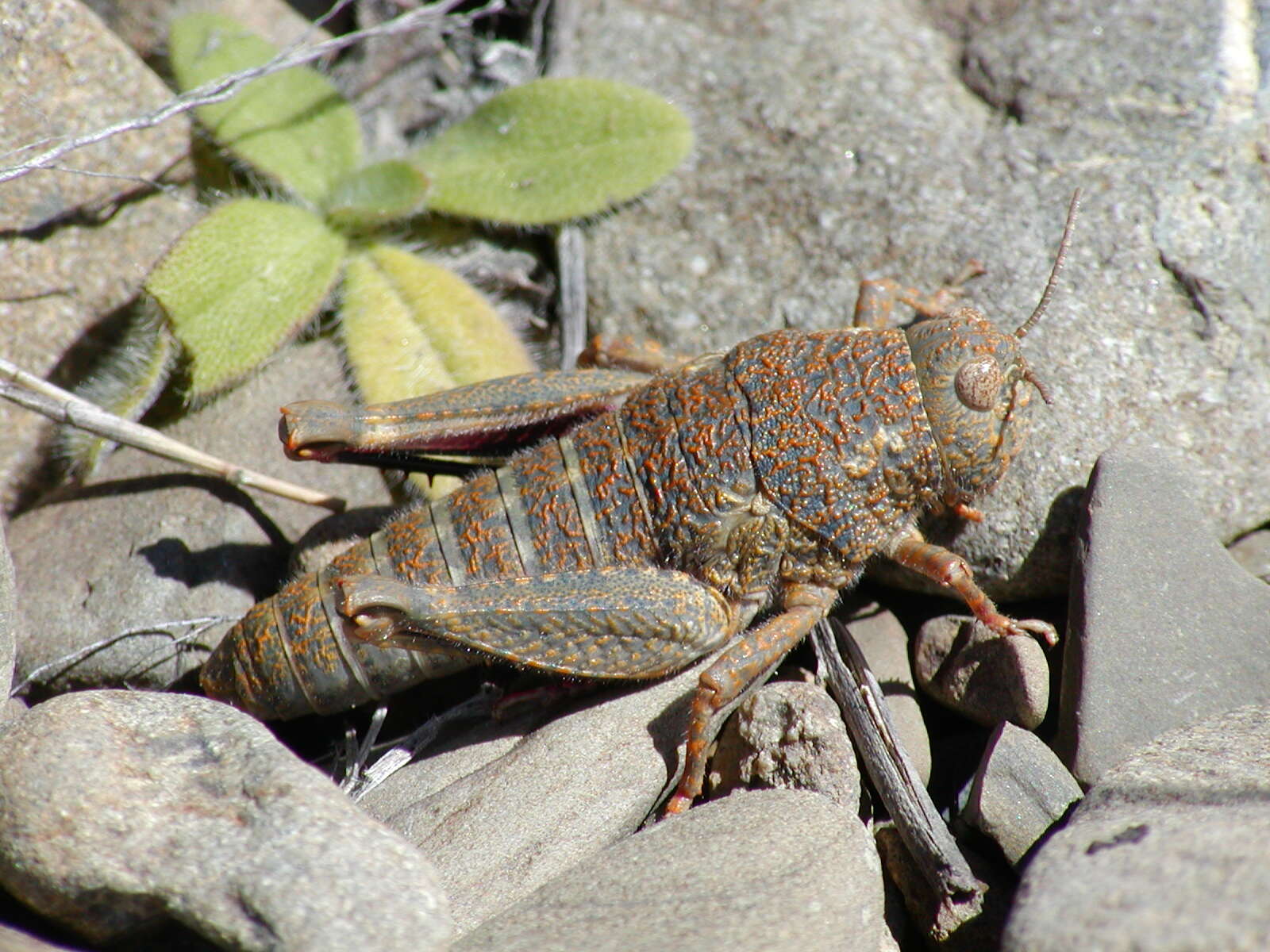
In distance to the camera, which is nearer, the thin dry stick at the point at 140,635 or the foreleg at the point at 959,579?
the foreleg at the point at 959,579

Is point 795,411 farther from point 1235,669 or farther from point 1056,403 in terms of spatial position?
point 1235,669

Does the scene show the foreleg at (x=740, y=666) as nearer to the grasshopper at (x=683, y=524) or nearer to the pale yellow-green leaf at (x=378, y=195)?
the grasshopper at (x=683, y=524)

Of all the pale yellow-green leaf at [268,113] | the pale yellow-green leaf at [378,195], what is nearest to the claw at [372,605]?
the pale yellow-green leaf at [378,195]

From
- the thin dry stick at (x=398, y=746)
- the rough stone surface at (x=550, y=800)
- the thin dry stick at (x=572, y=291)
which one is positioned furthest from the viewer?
the thin dry stick at (x=572, y=291)

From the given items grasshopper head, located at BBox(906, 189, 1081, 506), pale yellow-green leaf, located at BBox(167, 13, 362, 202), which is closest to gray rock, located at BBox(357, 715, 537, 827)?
grasshopper head, located at BBox(906, 189, 1081, 506)

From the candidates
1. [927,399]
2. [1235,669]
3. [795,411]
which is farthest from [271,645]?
[1235,669]

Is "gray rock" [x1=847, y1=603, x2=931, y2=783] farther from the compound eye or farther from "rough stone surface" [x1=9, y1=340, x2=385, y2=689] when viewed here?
"rough stone surface" [x1=9, y1=340, x2=385, y2=689]

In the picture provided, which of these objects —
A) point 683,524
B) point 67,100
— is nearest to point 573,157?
point 683,524
